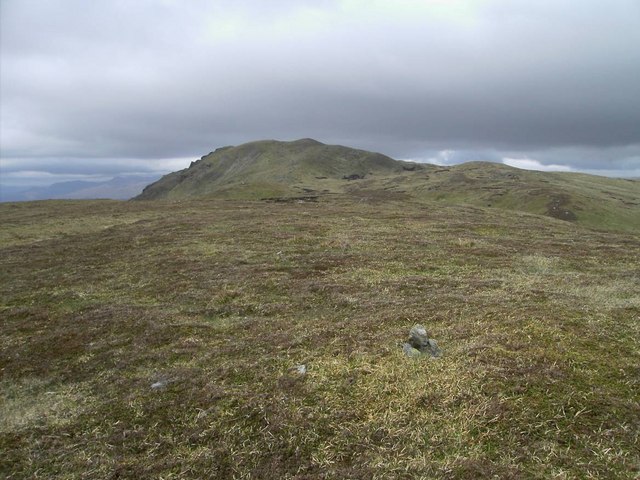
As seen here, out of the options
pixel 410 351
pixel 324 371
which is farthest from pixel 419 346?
pixel 324 371

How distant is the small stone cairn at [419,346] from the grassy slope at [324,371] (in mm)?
467

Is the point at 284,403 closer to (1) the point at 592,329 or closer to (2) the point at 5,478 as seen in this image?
(2) the point at 5,478

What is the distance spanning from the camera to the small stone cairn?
49.5 ft

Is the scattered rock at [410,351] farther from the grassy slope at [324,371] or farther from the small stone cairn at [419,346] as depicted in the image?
the grassy slope at [324,371]

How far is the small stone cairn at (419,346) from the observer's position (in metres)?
15.1

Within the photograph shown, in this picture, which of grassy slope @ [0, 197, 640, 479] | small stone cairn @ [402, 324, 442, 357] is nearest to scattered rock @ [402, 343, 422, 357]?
small stone cairn @ [402, 324, 442, 357]

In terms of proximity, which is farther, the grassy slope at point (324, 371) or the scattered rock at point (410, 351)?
the scattered rock at point (410, 351)

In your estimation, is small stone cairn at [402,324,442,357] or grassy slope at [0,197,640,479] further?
small stone cairn at [402,324,442,357]

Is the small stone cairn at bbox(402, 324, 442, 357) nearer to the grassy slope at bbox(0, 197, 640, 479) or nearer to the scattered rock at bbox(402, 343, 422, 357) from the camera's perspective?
the scattered rock at bbox(402, 343, 422, 357)

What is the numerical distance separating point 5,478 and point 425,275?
23.0m

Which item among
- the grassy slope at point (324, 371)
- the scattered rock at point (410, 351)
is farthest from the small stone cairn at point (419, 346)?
the grassy slope at point (324, 371)

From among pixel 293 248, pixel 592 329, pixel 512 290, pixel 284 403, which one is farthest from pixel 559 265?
pixel 284 403

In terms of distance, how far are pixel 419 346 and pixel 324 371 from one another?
3700 mm

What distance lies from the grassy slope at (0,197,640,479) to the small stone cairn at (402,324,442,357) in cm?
47
